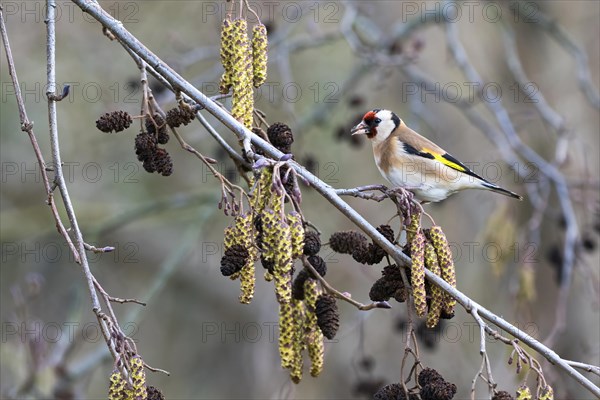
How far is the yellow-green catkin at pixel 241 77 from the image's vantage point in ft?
7.57

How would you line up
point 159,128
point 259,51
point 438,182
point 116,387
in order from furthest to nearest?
1. point 438,182
2. point 159,128
3. point 259,51
4. point 116,387

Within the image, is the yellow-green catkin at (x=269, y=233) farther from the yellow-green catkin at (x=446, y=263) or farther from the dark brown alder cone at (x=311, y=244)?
the yellow-green catkin at (x=446, y=263)

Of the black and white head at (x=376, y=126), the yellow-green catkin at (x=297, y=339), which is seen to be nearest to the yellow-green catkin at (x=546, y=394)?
the yellow-green catkin at (x=297, y=339)

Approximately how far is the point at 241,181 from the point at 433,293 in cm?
327

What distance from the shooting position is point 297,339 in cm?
229

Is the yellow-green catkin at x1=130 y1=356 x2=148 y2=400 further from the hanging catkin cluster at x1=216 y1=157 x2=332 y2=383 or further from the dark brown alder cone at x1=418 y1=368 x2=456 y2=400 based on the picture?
the dark brown alder cone at x1=418 y1=368 x2=456 y2=400

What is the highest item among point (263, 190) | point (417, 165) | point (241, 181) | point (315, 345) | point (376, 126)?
point (241, 181)

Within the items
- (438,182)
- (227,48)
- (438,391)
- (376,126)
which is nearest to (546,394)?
(438,391)

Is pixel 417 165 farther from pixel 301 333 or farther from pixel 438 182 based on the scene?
pixel 301 333

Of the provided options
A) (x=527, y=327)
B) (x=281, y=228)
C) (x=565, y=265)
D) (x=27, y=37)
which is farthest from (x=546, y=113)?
(x=27, y=37)

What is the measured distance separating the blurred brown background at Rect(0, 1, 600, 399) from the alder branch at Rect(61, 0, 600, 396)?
2.33 m

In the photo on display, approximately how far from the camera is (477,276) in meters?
8.05

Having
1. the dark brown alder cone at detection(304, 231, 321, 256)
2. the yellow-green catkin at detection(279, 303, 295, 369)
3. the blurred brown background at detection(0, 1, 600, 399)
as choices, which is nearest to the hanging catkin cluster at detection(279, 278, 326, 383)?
the yellow-green catkin at detection(279, 303, 295, 369)

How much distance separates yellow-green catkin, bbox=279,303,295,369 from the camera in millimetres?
2246
